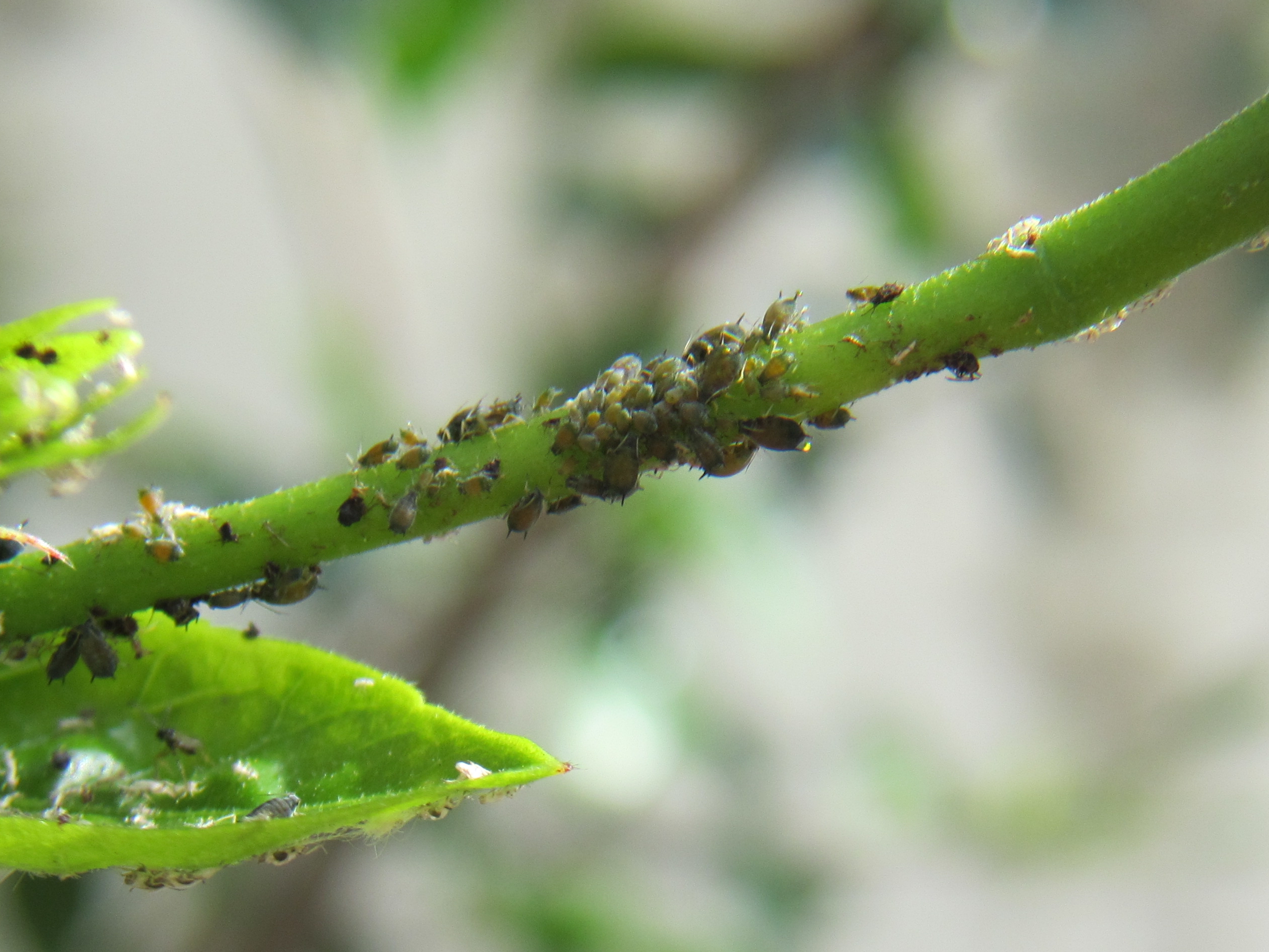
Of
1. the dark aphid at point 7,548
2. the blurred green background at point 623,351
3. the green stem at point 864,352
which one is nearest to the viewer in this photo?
the green stem at point 864,352

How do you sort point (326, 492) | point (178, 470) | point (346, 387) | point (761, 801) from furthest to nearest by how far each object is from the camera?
A: point (761, 801), point (346, 387), point (178, 470), point (326, 492)

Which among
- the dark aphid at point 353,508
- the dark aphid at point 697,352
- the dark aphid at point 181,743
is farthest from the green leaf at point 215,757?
the dark aphid at point 697,352

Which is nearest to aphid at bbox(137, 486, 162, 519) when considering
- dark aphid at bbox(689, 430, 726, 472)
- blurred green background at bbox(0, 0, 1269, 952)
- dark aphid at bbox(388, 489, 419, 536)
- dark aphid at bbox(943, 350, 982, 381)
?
dark aphid at bbox(388, 489, 419, 536)

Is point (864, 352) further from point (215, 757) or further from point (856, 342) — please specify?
point (215, 757)

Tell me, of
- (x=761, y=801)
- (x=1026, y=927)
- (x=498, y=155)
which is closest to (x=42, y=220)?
(x=498, y=155)

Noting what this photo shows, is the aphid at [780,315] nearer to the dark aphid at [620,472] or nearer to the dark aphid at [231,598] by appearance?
the dark aphid at [620,472]

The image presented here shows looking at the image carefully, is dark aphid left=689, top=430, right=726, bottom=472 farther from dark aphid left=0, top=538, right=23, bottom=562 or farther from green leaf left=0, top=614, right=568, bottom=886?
dark aphid left=0, top=538, right=23, bottom=562

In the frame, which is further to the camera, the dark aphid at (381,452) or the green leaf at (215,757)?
the dark aphid at (381,452)

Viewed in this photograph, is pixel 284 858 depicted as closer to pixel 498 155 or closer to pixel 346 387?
pixel 346 387
